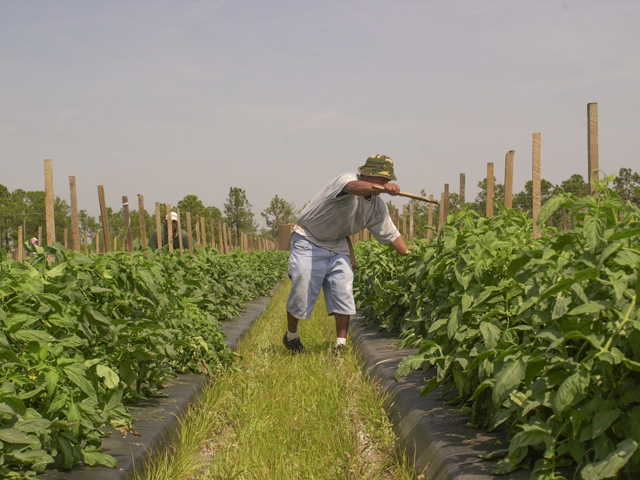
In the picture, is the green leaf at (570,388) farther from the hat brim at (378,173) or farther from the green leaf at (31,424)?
the hat brim at (378,173)

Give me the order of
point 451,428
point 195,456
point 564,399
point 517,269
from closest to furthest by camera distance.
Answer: point 564,399 < point 517,269 < point 451,428 < point 195,456

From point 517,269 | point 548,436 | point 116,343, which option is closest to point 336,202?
point 116,343

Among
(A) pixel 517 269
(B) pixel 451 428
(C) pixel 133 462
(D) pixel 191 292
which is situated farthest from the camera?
(D) pixel 191 292

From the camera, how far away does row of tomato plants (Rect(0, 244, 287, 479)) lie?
6.77 ft

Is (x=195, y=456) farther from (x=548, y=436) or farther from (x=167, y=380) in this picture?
(x=548, y=436)

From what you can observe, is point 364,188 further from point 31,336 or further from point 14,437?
point 14,437

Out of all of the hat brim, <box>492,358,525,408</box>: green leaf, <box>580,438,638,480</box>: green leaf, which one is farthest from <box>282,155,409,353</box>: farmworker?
<box>580,438,638,480</box>: green leaf

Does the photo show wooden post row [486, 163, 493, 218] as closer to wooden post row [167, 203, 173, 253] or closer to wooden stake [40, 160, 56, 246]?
wooden stake [40, 160, 56, 246]

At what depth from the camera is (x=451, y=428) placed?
8.99 ft

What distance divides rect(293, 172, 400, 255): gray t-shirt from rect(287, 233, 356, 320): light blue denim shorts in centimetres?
9

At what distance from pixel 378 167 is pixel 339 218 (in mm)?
620

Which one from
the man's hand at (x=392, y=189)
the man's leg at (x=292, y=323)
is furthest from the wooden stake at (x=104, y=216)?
the man's hand at (x=392, y=189)

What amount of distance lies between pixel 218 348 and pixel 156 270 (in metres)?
1.52

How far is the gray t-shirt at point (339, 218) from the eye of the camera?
5.22 m
